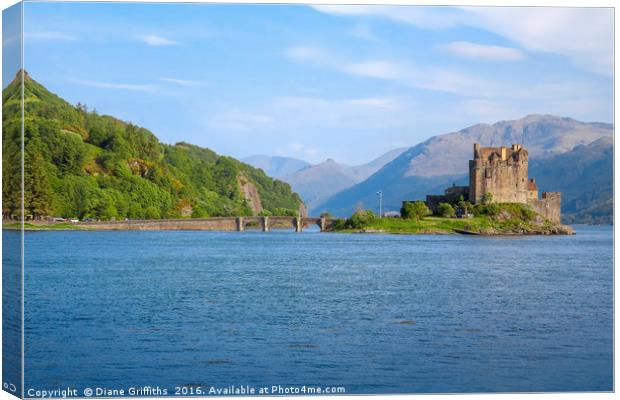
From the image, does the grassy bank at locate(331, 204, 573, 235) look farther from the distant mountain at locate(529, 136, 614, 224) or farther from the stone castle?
the distant mountain at locate(529, 136, 614, 224)

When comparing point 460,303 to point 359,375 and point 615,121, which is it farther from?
point 615,121

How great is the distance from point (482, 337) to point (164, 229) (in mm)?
75223

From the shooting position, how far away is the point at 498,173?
276 feet

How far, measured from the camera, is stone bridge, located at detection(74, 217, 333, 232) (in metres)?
84.4

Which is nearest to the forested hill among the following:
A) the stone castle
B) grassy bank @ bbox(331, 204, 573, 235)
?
grassy bank @ bbox(331, 204, 573, 235)

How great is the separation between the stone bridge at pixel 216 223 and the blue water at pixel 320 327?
46627 mm

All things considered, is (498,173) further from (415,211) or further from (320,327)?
(320,327)

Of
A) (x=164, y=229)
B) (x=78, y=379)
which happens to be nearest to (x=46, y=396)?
(x=78, y=379)

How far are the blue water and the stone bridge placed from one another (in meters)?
46.6

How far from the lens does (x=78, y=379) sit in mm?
14094

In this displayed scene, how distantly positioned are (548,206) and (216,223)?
113 ft

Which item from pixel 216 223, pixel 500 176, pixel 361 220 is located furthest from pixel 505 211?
pixel 216 223

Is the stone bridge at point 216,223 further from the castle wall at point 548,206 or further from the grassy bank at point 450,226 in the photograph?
the castle wall at point 548,206

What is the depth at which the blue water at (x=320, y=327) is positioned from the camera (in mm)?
14531
